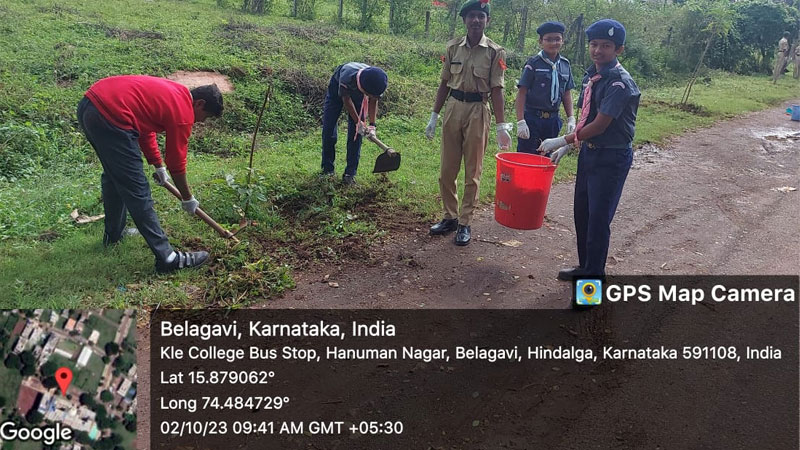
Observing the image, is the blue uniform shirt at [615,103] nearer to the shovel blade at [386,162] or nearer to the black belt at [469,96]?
the black belt at [469,96]

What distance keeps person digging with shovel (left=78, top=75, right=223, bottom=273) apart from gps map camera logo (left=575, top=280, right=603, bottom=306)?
9.42 feet

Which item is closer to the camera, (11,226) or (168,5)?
(11,226)

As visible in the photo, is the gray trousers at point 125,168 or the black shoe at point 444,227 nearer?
the gray trousers at point 125,168

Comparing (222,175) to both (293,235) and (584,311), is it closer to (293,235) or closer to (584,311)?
(293,235)

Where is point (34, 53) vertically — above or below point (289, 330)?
above

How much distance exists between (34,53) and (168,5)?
6.06 m

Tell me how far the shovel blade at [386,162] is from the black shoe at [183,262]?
2.26 m

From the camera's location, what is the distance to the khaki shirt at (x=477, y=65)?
4957 millimetres

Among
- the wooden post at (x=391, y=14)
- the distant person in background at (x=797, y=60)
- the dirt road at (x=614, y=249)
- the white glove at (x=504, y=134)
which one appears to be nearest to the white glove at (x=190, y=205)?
the dirt road at (x=614, y=249)

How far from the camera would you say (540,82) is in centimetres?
569

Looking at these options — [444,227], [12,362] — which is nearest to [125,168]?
[12,362]

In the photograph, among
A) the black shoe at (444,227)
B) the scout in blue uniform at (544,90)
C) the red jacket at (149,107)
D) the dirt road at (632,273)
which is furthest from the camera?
the scout in blue uniform at (544,90)

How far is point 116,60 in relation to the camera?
29.0 ft

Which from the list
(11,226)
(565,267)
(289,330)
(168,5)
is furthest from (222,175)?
(168,5)
